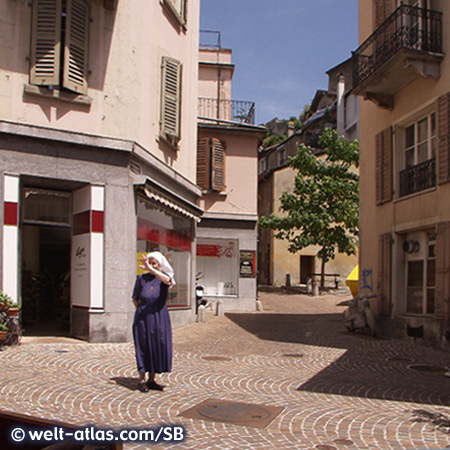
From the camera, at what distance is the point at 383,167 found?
15.2 meters

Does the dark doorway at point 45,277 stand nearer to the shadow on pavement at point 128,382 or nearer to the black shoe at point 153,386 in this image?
the shadow on pavement at point 128,382

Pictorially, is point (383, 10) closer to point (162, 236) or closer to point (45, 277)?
point (162, 236)

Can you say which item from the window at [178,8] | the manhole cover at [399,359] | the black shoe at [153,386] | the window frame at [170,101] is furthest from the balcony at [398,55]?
the black shoe at [153,386]

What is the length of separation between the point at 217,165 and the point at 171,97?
8657 millimetres

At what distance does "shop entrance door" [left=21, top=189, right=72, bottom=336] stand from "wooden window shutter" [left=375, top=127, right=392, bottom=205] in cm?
815

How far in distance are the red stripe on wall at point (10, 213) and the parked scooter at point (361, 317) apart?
8860mm

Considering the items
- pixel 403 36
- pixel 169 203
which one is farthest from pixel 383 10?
pixel 169 203

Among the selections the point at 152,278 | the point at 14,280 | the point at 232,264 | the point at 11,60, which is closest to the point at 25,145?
the point at 11,60

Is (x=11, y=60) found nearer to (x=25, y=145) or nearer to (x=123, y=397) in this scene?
(x=25, y=145)

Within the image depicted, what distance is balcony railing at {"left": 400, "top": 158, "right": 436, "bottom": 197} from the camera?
13289 millimetres

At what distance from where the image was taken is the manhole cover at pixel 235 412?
5.89 meters

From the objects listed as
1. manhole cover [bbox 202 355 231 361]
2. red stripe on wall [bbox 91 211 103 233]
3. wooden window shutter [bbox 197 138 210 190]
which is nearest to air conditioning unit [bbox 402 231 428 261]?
manhole cover [bbox 202 355 231 361]

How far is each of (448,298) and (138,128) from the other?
25.0 ft

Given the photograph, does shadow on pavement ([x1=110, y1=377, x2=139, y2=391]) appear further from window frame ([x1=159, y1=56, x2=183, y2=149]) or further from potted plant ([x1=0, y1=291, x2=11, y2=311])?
window frame ([x1=159, y1=56, x2=183, y2=149])
